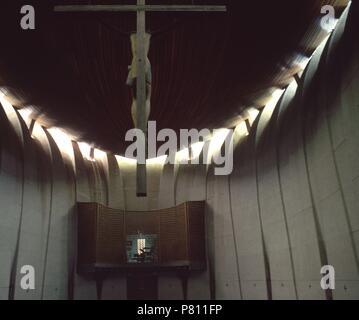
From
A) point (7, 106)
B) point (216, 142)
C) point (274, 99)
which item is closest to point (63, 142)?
point (7, 106)

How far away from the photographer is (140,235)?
13.3 metres

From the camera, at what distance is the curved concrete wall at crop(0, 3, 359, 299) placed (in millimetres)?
6195

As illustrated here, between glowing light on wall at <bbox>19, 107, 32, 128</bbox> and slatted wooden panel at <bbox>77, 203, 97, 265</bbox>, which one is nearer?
glowing light on wall at <bbox>19, 107, 32, 128</bbox>

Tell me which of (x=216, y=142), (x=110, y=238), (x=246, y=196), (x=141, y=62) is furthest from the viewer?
(x=216, y=142)

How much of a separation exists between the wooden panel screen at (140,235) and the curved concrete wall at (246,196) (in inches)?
15.5

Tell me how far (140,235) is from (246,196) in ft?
14.3

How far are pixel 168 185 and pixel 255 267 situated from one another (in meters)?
5.18

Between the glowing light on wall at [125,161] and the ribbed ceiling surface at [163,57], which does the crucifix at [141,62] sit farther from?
the glowing light on wall at [125,161]

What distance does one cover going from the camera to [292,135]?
27.2 feet

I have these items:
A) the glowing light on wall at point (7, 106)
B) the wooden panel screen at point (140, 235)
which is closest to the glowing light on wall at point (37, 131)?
the glowing light on wall at point (7, 106)

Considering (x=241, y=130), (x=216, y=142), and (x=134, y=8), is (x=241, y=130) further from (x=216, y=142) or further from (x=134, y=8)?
(x=134, y=8)

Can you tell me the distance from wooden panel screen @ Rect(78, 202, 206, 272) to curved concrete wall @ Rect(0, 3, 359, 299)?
39 cm

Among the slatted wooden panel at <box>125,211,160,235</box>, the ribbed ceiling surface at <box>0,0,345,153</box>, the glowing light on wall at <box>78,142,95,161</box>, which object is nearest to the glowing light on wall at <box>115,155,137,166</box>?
the glowing light on wall at <box>78,142,95,161</box>

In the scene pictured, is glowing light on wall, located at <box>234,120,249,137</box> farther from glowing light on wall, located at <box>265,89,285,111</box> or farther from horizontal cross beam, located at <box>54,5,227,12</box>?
horizontal cross beam, located at <box>54,5,227,12</box>
